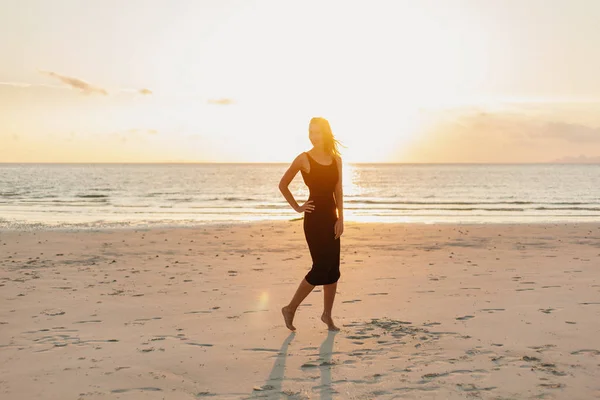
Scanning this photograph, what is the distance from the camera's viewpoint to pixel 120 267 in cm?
1096

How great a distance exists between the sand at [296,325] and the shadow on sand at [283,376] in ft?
0.07

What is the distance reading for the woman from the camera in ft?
20.4

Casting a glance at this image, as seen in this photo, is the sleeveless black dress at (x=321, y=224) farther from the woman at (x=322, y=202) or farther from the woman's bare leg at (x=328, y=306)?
the woman's bare leg at (x=328, y=306)

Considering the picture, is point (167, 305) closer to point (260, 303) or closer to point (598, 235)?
point (260, 303)

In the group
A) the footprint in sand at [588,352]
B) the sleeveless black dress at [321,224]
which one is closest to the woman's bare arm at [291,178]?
the sleeveless black dress at [321,224]

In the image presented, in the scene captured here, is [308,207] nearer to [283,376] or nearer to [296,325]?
[296,325]

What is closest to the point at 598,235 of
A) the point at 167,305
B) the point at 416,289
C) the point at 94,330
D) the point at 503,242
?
the point at 503,242

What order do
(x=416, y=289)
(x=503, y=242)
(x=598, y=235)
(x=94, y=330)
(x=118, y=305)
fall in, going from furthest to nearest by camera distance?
1. (x=598, y=235)
2. (x=503, y=242)
3. (x=416, y=289)
4. (x=118, y=305)
5. (x=94, y=330)

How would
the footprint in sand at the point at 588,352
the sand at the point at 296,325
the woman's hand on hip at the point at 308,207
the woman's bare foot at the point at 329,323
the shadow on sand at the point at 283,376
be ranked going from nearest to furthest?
1. the shadow on sand at the point at 283,376
2. the sand at the point at 296,325
3. the footprint in sand at the point at 588,352
4. the woman's hand on hip at the point at 308,207
5. the woman's bare foot at the point at 329,323

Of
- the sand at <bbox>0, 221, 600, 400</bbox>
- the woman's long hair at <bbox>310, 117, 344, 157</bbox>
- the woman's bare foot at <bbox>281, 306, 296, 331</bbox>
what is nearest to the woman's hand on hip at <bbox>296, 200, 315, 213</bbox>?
the woman's long hair at <bbox>310, 117, 344, 157</bbox>

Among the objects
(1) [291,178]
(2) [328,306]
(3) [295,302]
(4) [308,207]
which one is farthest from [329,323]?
(1) [291,178]

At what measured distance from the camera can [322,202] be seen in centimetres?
622

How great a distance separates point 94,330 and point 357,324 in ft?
9.55

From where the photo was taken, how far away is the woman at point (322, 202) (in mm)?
6211
